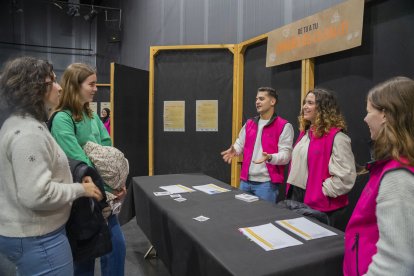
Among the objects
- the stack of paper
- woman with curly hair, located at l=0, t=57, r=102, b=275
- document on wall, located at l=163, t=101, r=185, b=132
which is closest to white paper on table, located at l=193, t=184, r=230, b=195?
the stack of paper

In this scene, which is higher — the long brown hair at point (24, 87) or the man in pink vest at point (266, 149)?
the long brown hair at point (24, 87)

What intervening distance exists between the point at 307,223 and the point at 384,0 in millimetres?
1735

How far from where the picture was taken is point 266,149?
2.61m

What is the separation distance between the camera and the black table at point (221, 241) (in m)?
1.14

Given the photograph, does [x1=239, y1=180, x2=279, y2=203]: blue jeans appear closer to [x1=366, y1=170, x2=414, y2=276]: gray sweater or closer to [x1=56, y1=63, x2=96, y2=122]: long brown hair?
[x1=56, y1=63, x2=96, y2=122]: long brown hair

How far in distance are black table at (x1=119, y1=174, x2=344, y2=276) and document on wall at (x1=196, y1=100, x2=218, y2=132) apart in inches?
72.1

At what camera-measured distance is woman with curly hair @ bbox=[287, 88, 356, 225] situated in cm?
195

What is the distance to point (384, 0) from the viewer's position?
7.41ft

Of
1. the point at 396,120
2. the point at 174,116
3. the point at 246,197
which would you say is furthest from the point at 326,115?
the point at 174,116

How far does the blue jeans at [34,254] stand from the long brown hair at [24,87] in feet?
1.39

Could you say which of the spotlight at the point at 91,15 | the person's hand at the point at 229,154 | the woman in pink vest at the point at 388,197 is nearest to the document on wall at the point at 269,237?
the woman in pink vest at the point at 388,197

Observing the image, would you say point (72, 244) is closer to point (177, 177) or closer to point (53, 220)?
point (53, 220)

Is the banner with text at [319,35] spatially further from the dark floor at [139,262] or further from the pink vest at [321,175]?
the dark floor at [139,262]

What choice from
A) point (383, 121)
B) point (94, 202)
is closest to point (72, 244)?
point (94, 202)
